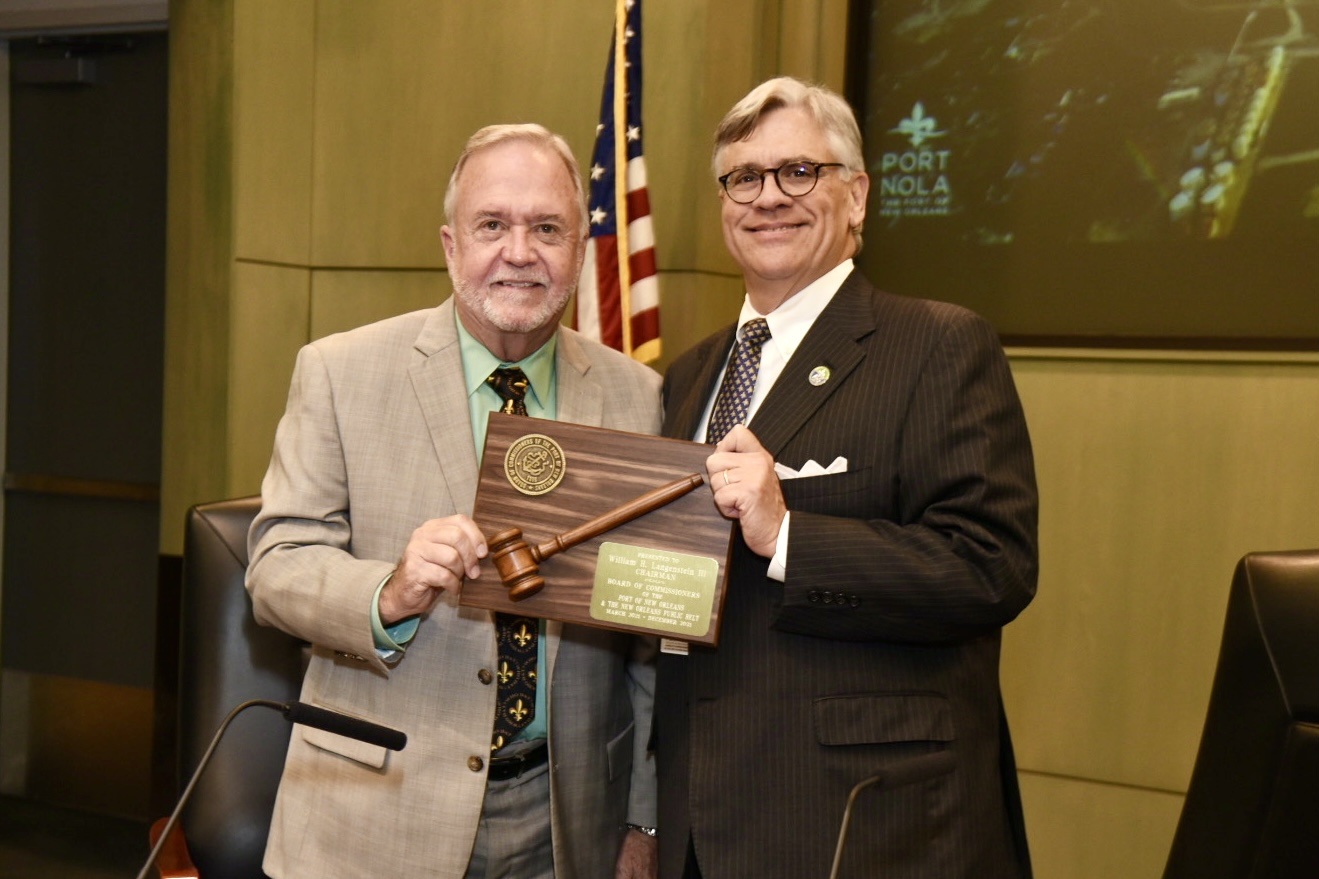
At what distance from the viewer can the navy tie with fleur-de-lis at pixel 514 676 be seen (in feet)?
6.26

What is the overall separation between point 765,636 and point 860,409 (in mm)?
345

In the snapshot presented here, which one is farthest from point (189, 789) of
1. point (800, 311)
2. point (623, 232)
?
point (623, 232)

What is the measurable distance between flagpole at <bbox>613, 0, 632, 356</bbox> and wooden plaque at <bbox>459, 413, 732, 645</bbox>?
1669 millimetres

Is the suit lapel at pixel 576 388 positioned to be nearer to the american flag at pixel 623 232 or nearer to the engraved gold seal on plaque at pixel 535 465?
the engraved gold seal on plaque at pixel 535 465

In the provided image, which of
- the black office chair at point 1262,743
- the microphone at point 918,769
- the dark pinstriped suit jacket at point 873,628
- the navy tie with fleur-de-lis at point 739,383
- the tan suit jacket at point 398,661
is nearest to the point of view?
the black office chair at point 1262,743

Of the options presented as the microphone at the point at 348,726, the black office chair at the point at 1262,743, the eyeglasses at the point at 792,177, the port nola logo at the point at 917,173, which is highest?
the port nola logo at the point at 917,173

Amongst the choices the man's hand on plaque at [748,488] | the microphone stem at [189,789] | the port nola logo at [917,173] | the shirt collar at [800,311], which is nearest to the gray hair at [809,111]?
the shirt collar at [800,311]

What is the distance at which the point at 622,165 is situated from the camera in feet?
11.2

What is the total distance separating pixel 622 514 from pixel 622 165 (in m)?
1.90

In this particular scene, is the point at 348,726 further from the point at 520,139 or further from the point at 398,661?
the point at 520,139

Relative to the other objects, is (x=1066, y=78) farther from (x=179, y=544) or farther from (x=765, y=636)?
(x=179, y=544)

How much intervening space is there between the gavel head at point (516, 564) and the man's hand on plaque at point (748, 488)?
0.84 feet

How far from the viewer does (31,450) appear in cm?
504

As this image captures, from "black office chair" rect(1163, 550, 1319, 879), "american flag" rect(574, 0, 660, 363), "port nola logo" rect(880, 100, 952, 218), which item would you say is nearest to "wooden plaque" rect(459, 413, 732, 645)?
"black office chair" rect(1163, 550, 1319, 879)
